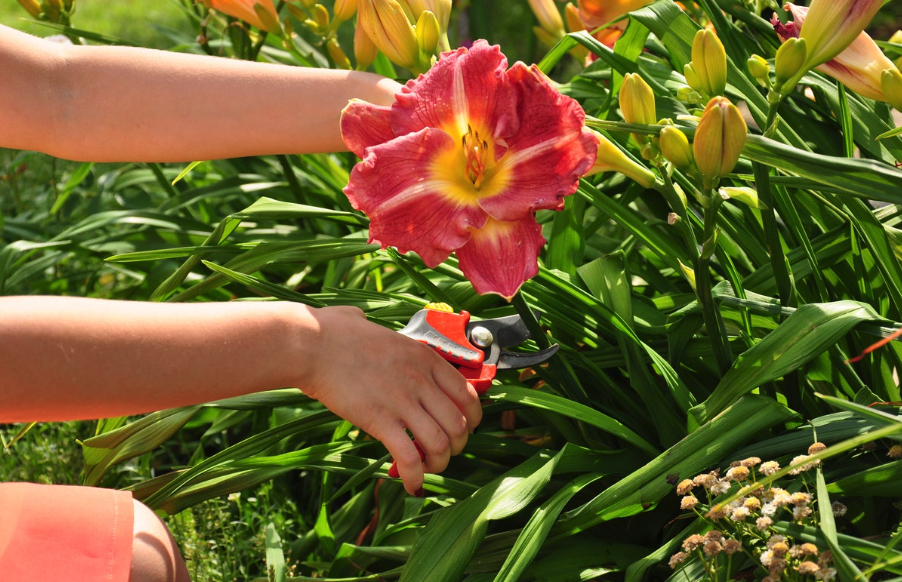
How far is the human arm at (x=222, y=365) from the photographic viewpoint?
808mm

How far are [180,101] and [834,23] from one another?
834 mm

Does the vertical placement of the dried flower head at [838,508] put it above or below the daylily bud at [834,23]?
below

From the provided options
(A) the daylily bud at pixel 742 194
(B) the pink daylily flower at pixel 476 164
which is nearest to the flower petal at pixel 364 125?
(B) the pink daylily flower at pixel 476 164

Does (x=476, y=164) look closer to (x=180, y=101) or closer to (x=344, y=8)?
(x=180, y=101)

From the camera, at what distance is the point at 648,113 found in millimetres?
919

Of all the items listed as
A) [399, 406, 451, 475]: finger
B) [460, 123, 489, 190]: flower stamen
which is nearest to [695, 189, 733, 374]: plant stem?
[460, 123, 489, 190]: flower stamen

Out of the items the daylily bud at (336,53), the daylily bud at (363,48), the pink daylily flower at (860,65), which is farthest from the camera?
the daylily bud at (336,53)

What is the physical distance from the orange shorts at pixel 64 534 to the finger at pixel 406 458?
0.33 m

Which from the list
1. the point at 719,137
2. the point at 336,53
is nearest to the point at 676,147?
the point at 719,137

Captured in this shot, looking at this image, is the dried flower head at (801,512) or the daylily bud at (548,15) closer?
the dried flower head at (801,512)

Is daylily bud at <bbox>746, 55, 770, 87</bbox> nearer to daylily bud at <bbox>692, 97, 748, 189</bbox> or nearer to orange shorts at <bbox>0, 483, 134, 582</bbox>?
daylily bud at <bbox>692, 97, 748, 189</bbox>

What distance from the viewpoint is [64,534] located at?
951mm

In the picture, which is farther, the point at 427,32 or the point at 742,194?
the point at 427,32

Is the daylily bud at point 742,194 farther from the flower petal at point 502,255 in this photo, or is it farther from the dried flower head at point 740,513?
the dried flower head at point 740,513
